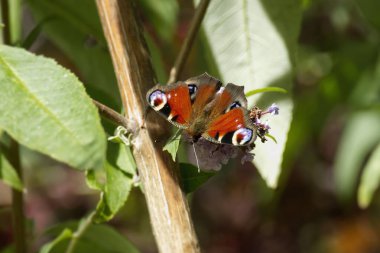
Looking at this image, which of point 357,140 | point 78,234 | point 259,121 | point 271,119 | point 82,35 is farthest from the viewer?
point 357,140

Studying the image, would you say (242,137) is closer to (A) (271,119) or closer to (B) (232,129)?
(B) (232,129)

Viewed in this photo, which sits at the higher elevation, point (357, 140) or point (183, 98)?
point (183, 98)

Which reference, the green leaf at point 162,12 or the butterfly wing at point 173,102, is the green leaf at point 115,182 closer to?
the butterfly wing at point 173,102

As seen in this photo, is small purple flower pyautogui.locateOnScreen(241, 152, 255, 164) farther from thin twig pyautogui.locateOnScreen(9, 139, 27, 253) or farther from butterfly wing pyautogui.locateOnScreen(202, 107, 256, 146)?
thin twig pyautogui.locateOnScreen(9, 139, 27, 253)

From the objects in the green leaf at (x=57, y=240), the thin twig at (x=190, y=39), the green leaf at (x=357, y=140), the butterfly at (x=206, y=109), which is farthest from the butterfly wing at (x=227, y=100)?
the green leaf at (x=357, y=140)

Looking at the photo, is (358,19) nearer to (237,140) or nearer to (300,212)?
(300,212)

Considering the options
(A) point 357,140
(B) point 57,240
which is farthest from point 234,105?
(A) point 357,140

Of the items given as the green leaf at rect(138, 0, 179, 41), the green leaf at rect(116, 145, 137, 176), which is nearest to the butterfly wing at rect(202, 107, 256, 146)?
the green leaf at rect(116, 145, 137, 176)
